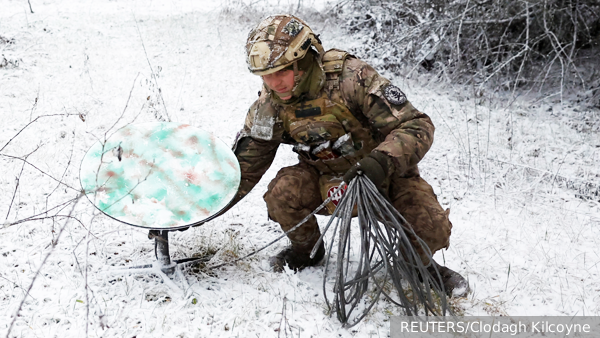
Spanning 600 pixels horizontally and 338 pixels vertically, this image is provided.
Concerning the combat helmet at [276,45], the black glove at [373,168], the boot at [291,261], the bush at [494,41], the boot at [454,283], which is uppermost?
the bush at [494,41]

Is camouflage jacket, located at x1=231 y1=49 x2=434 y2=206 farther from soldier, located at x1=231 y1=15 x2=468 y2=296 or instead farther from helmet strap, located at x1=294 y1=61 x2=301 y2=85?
helmet strap, located at x1=294 y1=61 x2=301 y2=85

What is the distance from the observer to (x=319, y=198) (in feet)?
10.4

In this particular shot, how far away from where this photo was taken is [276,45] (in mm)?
2707

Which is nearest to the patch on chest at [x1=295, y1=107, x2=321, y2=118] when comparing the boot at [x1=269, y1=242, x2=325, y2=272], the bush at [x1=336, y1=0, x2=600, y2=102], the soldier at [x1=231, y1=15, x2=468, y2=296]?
the soldier at [x1=231, y1=15, x2=468, y2=296]

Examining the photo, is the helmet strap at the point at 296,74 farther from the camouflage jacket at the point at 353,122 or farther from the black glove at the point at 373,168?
the black glove at the point at 373,168

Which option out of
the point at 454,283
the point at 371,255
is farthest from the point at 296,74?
the point at 454,283

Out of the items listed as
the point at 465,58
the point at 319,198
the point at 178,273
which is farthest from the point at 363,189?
the point at 465,58

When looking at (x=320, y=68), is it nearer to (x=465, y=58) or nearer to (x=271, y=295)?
(x=271, y=295)

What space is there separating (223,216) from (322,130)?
1.48m

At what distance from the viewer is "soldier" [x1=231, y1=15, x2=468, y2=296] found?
271 cm

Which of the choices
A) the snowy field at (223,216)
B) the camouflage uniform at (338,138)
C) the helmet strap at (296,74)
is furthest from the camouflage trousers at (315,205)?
the helmet strap at (296,74)

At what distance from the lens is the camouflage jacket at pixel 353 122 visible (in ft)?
8.70

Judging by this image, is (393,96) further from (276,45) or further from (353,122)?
(276,45)

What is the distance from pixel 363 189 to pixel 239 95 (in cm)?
425
